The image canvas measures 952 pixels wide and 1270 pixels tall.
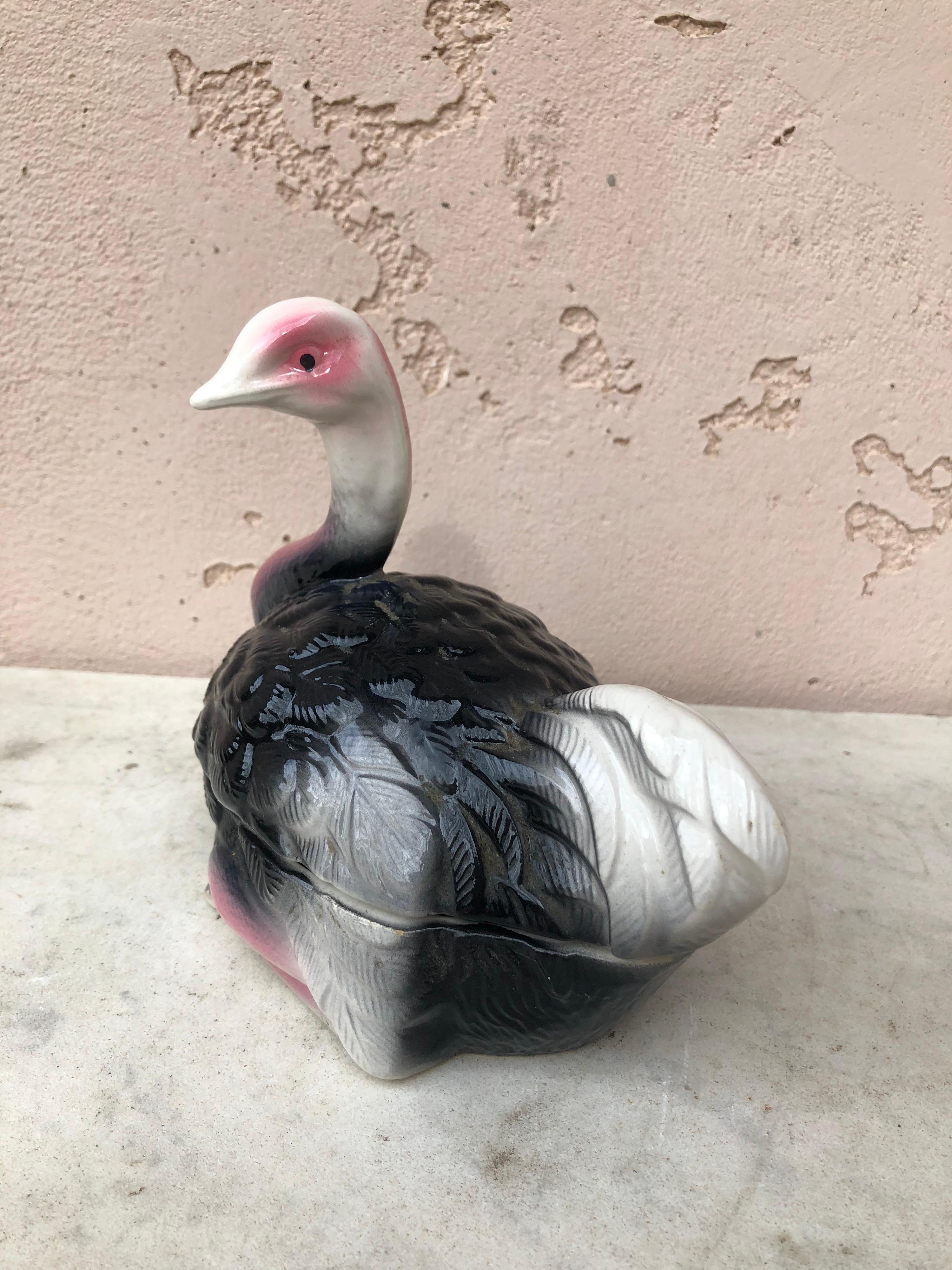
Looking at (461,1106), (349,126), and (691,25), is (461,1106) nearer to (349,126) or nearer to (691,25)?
(349,126)

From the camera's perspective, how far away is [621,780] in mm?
866

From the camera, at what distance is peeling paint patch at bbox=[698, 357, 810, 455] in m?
Answer: 1.63

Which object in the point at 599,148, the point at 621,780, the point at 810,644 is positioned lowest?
the point at 810,644

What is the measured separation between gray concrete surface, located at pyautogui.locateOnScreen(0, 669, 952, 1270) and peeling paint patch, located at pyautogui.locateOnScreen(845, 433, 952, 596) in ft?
2.06

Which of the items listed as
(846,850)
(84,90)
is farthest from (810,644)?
(84,90)

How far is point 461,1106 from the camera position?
38.8 inches

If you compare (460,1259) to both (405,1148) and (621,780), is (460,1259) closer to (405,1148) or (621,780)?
(405,1148)

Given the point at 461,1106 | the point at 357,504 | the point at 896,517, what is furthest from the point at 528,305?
the point at 461,1106

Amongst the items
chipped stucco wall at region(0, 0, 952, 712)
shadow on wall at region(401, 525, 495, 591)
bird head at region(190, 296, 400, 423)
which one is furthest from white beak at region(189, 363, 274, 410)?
shadow on wall at region(401, 525, 495, 591)

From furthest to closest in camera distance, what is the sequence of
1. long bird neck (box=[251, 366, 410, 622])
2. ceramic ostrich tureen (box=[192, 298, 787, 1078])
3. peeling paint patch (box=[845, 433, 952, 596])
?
peeling paint patch (box=[845, 433, 952, 596])
long bird neck (box=[251, 366, 410, 622])
ceramic ostrich tureen (box=[192, 298, 787, 1078])

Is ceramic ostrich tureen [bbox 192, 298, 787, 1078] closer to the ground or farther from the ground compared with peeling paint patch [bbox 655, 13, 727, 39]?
closer to the ground

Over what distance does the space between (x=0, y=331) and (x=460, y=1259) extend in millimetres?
1606

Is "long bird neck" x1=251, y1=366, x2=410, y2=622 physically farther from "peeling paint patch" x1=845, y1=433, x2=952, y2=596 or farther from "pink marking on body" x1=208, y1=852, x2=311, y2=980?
"peeling paint patch" x1=845, y1=433, x2=952, y2=596

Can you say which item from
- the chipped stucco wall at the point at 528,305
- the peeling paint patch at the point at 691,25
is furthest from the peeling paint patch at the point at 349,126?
the peeling paint patch at the point at 691,25
